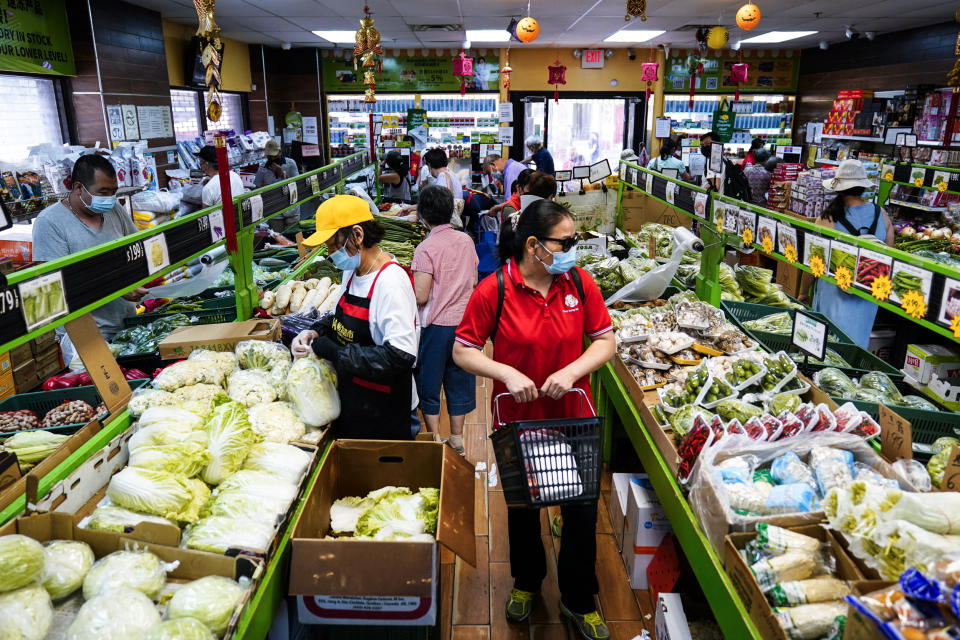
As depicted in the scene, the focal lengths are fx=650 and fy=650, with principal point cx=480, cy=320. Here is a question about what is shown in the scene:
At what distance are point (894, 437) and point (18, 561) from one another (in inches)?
107

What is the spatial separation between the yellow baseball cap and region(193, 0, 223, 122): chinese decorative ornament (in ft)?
2.68

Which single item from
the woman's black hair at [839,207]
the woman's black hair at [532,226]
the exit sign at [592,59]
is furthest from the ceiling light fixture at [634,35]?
the woman's black hair at [532,226]

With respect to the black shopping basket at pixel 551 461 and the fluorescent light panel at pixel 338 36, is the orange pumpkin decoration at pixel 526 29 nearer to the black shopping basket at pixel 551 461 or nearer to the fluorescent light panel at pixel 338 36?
the fluorescent light panel at pixel 338 36

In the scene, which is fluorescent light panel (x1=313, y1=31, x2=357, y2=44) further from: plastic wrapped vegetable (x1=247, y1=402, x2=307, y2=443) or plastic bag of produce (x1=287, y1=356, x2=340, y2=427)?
plastic wrapped vegetable (x1=247, y1=402, x2=307, y2=443)

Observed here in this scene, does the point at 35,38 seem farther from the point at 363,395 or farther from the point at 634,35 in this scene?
the point at 634,35

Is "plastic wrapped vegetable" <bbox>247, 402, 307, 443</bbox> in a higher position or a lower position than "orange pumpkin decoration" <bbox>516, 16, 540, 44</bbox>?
lower

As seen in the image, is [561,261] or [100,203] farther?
[100,203]

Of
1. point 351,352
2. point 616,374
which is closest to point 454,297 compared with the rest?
point 616,374

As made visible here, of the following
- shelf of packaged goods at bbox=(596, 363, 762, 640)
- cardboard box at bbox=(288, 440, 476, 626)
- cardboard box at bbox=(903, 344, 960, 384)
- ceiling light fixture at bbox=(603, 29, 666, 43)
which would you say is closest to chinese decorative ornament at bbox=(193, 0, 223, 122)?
cardboard box at bbox=(288, 440, 476, 626)

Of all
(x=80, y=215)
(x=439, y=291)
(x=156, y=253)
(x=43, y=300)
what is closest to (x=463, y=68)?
(x=439, y=291)

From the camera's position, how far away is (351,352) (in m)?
2.63

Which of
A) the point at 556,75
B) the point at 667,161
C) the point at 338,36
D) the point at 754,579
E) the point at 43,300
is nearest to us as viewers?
the point at 754,579

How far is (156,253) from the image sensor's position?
9.43 ft

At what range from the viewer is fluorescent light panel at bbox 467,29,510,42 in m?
11.5
